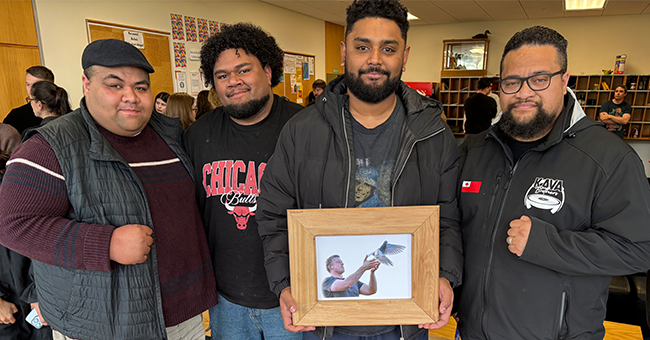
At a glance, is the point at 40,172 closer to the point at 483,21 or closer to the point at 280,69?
the point at 280,69

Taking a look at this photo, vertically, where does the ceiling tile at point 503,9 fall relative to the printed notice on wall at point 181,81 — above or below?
above

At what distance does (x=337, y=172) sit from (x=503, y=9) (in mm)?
9683

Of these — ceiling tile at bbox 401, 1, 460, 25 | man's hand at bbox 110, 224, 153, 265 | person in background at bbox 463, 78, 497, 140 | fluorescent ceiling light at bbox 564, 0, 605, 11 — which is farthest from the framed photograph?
fluorescent ceiling light at bbox 564, 0, 605, 11

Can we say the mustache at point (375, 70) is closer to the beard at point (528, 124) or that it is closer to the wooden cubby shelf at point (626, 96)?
the beard at point (528, 124)

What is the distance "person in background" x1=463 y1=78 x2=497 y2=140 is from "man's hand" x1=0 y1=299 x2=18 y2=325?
7.09m

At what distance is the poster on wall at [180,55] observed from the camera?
625 cm

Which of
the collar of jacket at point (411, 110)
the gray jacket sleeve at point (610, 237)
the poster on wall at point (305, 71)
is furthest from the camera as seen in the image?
the poster on wall at point (305, 71)

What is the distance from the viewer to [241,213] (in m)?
1.82

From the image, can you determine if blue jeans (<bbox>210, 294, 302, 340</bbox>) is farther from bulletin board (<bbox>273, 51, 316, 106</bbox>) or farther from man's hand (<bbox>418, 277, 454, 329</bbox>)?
bulletin board (<bbox>273, 51, 316, 106</bbox>)

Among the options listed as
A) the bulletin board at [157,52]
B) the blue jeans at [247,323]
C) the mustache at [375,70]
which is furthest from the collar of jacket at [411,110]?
the bulletin board at [157,52]

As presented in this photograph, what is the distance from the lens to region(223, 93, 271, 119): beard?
1.84 metres

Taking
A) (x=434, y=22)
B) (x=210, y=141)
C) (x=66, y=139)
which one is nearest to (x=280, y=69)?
(x=210, y=141)

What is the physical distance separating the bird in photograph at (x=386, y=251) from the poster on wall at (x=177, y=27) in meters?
6.09

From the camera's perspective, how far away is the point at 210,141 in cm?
189
